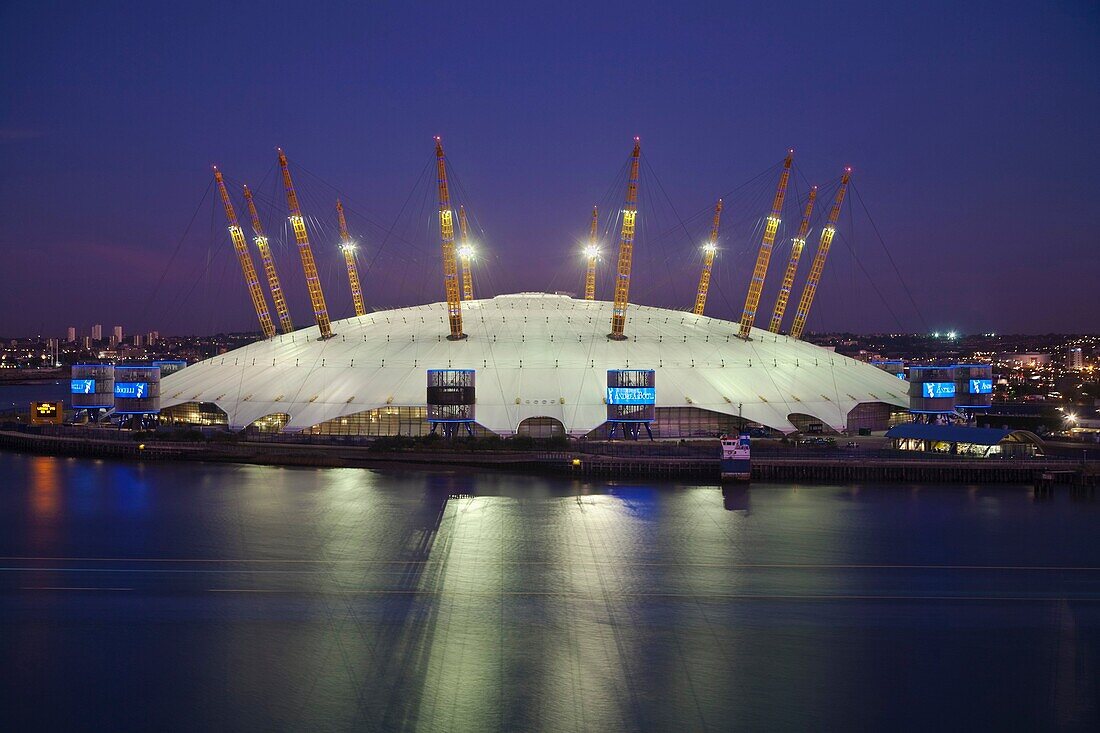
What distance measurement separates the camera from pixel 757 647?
21.9 m

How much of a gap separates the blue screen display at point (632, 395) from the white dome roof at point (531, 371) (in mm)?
1065

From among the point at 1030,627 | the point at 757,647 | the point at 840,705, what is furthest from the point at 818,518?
the point at 840,705

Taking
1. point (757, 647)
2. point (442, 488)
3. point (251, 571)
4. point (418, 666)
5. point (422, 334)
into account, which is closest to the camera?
point (418, 666)

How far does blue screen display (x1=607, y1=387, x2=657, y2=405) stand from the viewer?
2044 inches

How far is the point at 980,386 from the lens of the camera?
5994 centimetres

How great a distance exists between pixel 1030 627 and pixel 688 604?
8.10 meters

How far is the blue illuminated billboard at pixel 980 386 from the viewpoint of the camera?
196 ft

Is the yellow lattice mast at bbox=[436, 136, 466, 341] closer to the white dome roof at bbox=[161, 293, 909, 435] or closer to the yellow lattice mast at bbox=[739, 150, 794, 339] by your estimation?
the white dome roof at bbox=[161, 293, 909, 435]

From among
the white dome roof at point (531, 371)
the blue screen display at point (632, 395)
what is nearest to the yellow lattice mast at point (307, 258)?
the white dome roof at point (531, 371)

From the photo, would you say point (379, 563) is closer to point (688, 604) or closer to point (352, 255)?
point (688, 604)

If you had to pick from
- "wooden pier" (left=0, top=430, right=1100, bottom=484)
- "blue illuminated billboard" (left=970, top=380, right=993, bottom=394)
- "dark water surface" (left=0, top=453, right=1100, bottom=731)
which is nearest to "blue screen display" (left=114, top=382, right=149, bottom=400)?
"wooden pier" (left=0, top=430, right=1100, bottom=484)

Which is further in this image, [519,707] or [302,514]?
[302,514]

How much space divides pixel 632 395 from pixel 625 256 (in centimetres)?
1438

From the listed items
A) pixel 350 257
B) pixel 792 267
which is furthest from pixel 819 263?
pixel 350 257
